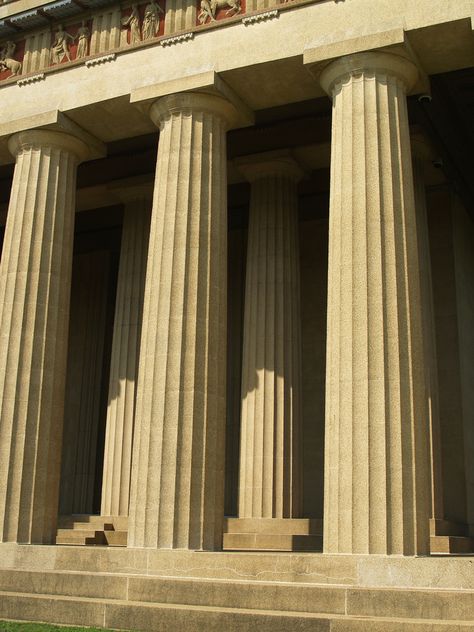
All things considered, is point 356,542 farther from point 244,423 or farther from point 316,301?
point 316,301

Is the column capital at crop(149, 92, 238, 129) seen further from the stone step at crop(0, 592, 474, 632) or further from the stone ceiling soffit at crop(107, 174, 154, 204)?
the stone step at crop(0, 592, 474, 632)

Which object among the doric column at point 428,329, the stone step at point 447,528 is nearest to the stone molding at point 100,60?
the doric column at point 428,329

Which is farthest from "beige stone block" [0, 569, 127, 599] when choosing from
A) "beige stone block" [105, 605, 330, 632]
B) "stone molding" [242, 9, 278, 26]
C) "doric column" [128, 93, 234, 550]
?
"stone molding" [242, 9, 278, 26]

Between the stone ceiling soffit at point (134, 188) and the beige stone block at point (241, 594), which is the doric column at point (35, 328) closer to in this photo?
the stone ceiling soffit at point (134, 188)

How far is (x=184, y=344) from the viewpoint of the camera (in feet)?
87.5

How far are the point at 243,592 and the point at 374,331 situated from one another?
7940 millimetres

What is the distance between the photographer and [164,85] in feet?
95.9

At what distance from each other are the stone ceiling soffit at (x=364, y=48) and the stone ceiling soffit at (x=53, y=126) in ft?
31.4

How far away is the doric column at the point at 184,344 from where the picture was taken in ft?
84.0

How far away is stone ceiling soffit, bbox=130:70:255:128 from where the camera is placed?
2866cm

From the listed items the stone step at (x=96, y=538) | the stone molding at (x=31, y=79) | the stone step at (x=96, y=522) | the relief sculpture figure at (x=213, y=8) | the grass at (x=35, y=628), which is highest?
the relief sculpture figure at (x=213, y=8)

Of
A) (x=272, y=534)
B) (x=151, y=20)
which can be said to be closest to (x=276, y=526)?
(x=272, y=534)

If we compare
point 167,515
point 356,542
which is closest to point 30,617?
point 167,515

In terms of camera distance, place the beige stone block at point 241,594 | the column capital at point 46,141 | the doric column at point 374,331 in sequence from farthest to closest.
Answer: the column capital at point 46,141 → the doric column at point 374,331 → the beige stone block at point 241,594
